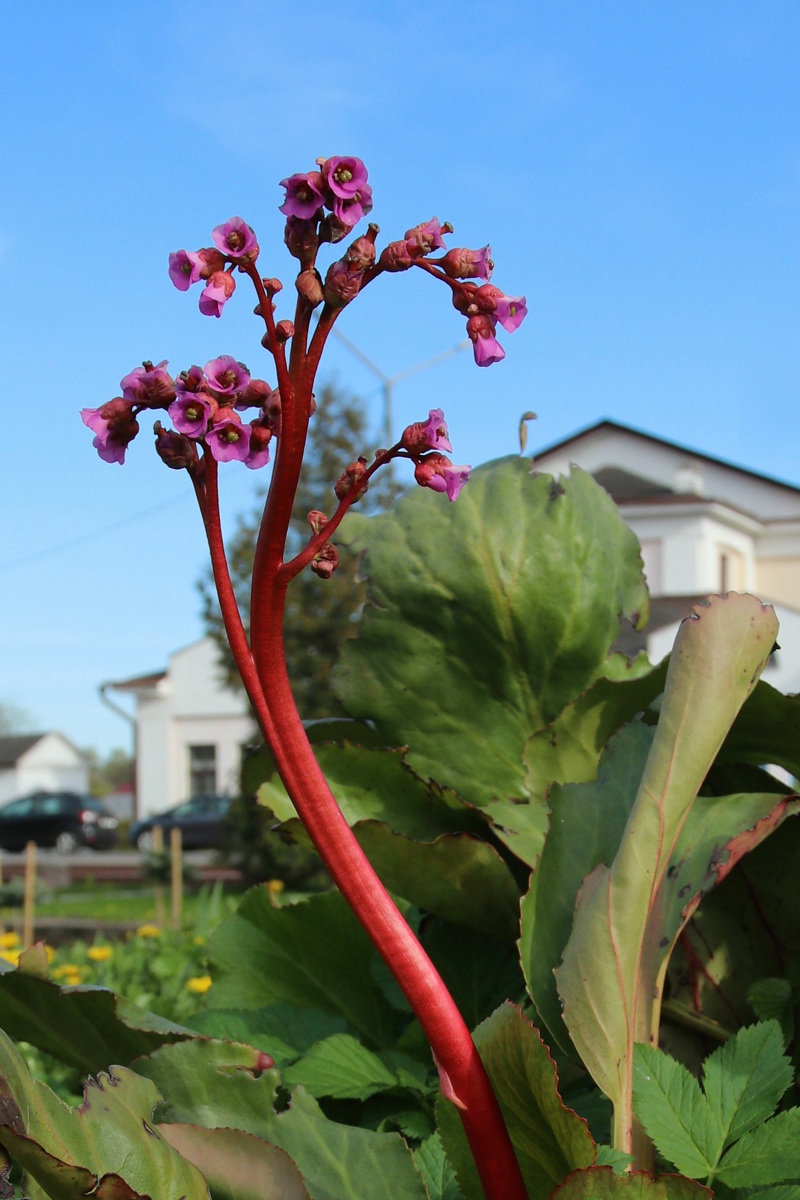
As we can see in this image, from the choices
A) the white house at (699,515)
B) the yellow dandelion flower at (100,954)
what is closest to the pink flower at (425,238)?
the yellow dandelion flower at (100,954)

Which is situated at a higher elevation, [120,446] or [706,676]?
[120,446]

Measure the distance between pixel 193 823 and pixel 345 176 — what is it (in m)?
25.4

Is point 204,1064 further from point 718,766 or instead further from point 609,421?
point 609,421

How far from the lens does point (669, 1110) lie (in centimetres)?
75

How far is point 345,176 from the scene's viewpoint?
65 centimetres

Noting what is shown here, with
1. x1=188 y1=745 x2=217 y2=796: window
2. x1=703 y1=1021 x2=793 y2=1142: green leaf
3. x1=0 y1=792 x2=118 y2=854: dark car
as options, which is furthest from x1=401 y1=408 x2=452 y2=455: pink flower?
x1=188 y1=745 x2=217 y2=796: window

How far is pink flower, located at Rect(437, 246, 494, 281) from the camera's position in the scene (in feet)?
2.29

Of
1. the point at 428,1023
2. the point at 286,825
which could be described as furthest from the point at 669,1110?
the point at 286,825

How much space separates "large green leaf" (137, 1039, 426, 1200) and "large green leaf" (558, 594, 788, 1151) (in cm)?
14

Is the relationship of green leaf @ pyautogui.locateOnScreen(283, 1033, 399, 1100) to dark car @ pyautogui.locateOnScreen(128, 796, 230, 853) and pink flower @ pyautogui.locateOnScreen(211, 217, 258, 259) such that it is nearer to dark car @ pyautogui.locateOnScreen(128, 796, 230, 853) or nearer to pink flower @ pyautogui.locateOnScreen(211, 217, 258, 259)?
pink flower @ pyautogui.locateOnScreen(211, 217, 258, 259)

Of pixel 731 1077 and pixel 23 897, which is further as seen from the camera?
pixel 23 897

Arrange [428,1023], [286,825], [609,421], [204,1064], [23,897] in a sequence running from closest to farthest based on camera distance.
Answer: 1. [428,1023]
2. [204,1064]
3. [286,825]
4. [23,897]
5. [609,421]

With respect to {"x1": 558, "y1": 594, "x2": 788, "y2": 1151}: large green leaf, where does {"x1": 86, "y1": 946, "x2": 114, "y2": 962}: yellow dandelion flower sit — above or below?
below

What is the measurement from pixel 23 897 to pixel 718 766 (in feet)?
33.0
